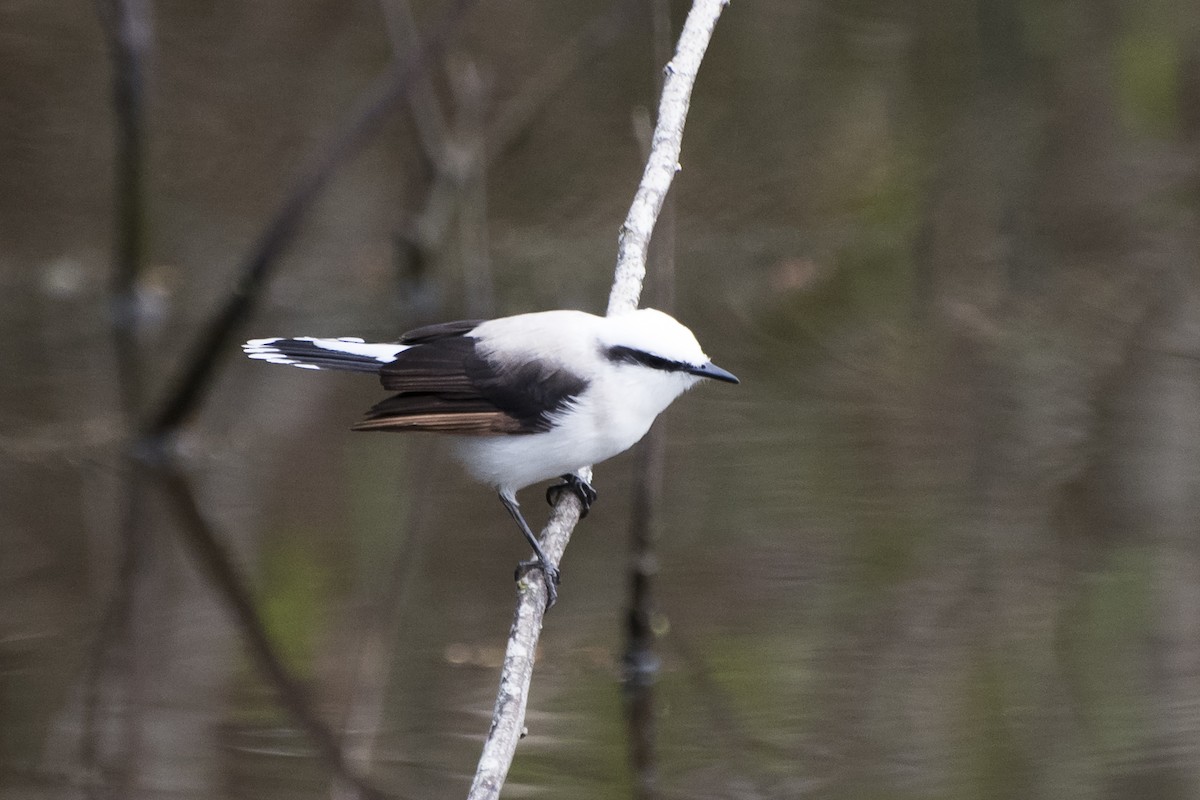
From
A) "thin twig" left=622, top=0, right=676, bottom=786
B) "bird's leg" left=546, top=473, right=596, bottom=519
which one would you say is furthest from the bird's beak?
"thin twig" left=622, top=0, right=676, bottom=786

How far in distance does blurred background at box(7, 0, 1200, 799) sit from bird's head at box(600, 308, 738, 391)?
55.5 inches

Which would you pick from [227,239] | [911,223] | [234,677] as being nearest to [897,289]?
[911,223]

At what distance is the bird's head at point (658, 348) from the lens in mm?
4152

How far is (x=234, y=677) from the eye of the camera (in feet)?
21.6

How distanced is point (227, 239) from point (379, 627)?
5315mm

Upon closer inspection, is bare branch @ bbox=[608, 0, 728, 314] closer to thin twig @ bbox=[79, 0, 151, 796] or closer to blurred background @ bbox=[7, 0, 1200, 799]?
blurred background @ bbox=[7, 0, 1200, 799]

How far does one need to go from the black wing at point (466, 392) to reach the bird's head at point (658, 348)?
146 millimetres

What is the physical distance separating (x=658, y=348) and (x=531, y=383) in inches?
16.5

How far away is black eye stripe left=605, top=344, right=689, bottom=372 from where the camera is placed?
417cm

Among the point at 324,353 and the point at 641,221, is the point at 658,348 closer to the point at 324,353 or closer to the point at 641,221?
the point at 641,221

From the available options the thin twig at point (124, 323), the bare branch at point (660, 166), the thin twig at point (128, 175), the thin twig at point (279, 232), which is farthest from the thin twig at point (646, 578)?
the thin twig at point (128, 175)

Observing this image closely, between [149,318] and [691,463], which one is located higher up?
[149,318]

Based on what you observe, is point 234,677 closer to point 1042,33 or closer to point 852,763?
point 852,763

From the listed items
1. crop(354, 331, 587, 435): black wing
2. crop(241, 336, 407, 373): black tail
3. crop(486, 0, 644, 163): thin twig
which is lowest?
crop(354, 331, 587, 435): black wing
